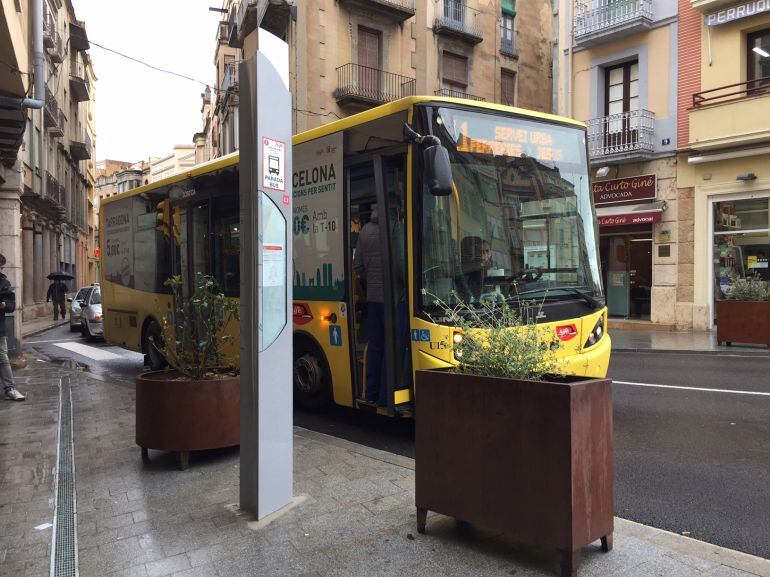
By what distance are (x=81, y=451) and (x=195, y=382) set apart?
1.47m

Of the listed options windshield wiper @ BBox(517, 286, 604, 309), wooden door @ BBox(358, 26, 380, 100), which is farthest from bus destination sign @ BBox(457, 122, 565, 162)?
wooden door @ BBox(358, 26, 380, 100)

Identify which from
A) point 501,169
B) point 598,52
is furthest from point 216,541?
point 598,52

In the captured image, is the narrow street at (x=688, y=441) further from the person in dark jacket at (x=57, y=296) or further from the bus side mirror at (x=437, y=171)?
the person in dark jacket at (x=57, y=296)

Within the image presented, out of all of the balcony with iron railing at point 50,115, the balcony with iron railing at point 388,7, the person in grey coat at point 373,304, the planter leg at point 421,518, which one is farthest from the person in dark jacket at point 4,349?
the balcony with iron railing at point 50,115

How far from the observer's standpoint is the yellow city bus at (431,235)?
5.41 meters

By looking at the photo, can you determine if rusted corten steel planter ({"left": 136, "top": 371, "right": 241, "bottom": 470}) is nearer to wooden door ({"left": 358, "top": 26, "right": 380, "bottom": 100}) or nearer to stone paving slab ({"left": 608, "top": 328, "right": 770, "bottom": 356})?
stone paving slab ({"left": 608, "top": 328, "right": 770, "bottom": 356})

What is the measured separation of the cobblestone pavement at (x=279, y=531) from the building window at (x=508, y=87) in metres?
23.6

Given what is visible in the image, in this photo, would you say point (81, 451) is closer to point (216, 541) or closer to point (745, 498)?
point (216, 541)

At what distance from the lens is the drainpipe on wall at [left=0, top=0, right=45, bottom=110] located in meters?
8.61

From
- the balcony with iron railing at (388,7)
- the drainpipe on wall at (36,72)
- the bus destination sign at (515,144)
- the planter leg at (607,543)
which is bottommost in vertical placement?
the planter leg at (607,543)

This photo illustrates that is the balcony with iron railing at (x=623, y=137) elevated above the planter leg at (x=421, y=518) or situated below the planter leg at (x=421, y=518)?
above

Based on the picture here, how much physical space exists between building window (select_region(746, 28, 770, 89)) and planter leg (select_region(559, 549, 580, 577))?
15904 mm

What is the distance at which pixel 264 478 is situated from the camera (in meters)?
3.81

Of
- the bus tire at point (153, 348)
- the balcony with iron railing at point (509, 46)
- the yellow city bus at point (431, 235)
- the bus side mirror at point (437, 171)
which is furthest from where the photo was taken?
the balcony with iron railing at point (509, 46)
